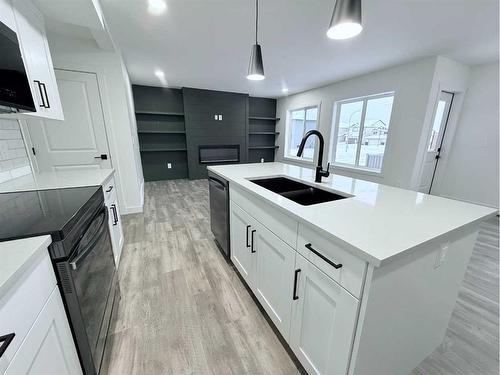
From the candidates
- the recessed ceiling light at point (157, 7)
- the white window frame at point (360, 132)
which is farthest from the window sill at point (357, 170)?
the recessed ceiling light at point (157, 7)

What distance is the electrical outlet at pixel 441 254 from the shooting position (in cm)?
89

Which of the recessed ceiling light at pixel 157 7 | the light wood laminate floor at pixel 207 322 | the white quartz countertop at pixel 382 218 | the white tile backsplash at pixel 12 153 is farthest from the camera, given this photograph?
the recessed ceiling light at pixel 157 7

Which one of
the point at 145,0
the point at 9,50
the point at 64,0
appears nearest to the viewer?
the point at 9,50

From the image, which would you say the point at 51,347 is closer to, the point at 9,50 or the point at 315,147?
the point at 9,50

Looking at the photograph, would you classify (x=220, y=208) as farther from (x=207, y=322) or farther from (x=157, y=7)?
(x=157, y=7)

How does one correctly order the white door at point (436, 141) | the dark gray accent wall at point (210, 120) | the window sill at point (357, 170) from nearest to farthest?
the white door at point (436, 141)
the window sill at point (357, 170)
the dark gray accent wall at point (210, 120)

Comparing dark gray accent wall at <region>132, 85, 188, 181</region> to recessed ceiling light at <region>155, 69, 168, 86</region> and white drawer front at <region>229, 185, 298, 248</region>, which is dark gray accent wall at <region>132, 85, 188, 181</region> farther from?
white drawer front at <region>229, 185, 298, 248</region>

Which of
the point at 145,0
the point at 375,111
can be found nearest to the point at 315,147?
the point at 375,111

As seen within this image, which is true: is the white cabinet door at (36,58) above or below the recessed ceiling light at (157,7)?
below

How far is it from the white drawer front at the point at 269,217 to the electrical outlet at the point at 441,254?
0.61m

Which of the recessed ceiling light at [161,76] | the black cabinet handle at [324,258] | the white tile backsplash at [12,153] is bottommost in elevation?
the black cabinet handle at [324,258]

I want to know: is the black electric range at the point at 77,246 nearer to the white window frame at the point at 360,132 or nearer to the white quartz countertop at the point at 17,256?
the white quartz countertop at the point at 17,256

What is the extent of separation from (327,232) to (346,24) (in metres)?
1.00

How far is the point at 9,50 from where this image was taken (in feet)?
3.87
